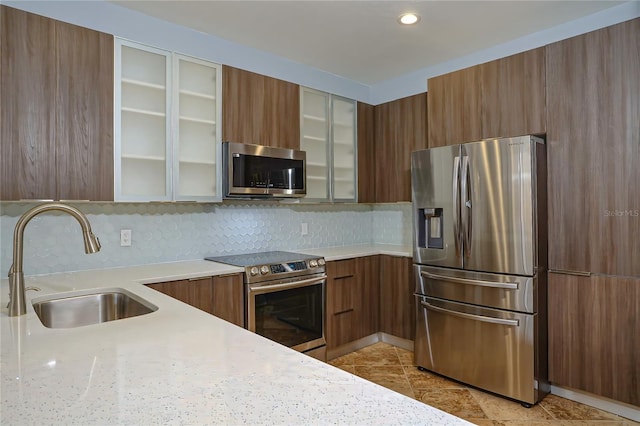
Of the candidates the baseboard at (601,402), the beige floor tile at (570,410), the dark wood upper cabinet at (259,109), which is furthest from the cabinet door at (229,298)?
the baseboard at (601,402)

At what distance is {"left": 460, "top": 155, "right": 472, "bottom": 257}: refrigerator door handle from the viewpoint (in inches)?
107

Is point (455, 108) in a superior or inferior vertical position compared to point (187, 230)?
superior

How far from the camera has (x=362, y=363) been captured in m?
3.26

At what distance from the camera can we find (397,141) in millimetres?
3863

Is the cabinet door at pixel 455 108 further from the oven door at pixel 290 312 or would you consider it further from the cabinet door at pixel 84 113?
the cabinet door at pixel 84 113

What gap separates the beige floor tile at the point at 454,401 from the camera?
2471mm

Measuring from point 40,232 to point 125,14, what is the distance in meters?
1.52

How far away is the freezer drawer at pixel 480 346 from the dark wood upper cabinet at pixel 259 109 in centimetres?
180

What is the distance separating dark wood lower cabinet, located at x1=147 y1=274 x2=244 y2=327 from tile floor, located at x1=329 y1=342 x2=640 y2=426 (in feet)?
3.89

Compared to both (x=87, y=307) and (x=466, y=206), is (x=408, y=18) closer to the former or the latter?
(x=466, y=206)

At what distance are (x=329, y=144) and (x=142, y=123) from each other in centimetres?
171

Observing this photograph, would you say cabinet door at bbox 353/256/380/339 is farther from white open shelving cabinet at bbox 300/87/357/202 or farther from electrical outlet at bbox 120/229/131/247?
electrical outlet at bbox 120/229/131/247

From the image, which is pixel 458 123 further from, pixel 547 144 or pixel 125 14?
pixel 125 14

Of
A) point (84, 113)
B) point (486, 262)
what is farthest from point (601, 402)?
point (84, 113)
